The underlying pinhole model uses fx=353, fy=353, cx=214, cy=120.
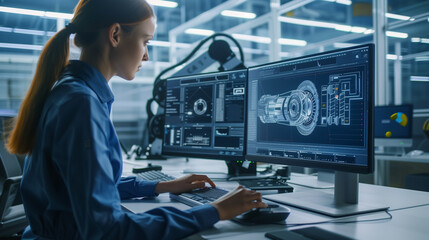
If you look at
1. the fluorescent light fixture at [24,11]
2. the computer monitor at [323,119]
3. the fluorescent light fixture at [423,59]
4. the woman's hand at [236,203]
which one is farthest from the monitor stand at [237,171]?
the fluorescent light fixture at [24,11]

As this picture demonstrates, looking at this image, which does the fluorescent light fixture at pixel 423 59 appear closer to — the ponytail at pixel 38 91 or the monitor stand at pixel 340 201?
the monitor stand at pixel 340 201

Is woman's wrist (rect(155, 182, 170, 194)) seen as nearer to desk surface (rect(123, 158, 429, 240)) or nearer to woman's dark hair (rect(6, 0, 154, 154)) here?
desk surface (rect(123, 158, 429, 240))

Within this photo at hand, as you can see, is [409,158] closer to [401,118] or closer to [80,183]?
[401,118]

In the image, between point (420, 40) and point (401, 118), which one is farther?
point (420, 40)

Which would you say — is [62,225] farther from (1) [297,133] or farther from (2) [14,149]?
(1) [297,133]

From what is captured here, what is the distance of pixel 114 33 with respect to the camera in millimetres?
881

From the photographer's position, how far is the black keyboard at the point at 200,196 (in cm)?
98

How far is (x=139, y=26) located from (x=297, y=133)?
0.55 metres

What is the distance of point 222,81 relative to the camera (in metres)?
1.46

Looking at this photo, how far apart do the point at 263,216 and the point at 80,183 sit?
41 cm

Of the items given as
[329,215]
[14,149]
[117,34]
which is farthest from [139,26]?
[329,215]

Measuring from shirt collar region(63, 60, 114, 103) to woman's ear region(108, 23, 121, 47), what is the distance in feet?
0.27

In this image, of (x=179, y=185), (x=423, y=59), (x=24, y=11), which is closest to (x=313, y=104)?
(x=179, y=185)

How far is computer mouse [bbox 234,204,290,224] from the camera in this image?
2.67 ft
